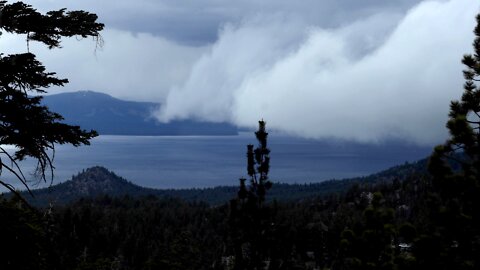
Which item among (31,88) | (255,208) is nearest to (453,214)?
(31,88)

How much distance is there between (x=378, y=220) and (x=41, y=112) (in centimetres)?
1005

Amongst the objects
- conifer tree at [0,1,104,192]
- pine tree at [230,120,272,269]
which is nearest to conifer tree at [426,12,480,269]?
conifer tree at [0,1,104,192]

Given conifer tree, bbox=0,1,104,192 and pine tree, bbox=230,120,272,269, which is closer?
conifer tree, bbox=0,1,104,192

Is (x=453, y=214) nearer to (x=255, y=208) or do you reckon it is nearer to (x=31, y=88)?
(x=31, y=88)

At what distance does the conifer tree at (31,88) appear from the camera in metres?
9.41

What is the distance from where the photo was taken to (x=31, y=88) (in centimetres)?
1066

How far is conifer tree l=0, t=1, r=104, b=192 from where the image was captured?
941cm

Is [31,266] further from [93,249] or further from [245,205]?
[93,249]

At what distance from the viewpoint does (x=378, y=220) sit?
1396cm

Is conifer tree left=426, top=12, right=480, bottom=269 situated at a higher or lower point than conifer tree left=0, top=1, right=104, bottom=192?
lower

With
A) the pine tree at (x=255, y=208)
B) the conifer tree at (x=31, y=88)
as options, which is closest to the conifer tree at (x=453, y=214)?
the conifer tree at (x=31, y=88)

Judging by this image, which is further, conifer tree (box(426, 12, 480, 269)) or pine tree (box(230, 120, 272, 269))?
pine tree (box(230, 120, 272, 269))

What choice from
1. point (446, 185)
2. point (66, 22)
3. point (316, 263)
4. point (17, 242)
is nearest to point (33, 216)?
point (17, 242)

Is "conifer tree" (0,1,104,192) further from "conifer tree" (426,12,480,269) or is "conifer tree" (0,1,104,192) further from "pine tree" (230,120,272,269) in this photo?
"pine tree" (230,120,272,269)
